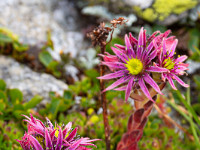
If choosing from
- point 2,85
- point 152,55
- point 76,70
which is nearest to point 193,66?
point 76,70

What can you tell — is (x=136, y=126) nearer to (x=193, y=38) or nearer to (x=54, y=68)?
(x=54, y=68)

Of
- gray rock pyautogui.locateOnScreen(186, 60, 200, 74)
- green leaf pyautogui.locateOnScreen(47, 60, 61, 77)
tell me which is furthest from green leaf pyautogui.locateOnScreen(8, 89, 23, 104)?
gray rock pyautogui.locateOnScreen(186, 60, 200, 74)

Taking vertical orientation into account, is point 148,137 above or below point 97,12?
below

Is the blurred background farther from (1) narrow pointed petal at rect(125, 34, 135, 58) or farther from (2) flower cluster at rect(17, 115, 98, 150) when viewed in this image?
(2) flower cluster at rect(17, 115, 98, 150)

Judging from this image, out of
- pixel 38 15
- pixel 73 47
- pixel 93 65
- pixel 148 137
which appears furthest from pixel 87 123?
pixel 38 15

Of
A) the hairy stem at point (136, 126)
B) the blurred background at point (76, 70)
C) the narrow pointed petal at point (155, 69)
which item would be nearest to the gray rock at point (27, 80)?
the blurred background at point (76, 70)

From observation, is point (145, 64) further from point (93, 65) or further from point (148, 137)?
point (93, 65)

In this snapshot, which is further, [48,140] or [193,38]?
[193,38]

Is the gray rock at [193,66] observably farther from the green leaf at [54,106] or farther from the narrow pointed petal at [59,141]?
the narrow pointed petal at [59,141]
